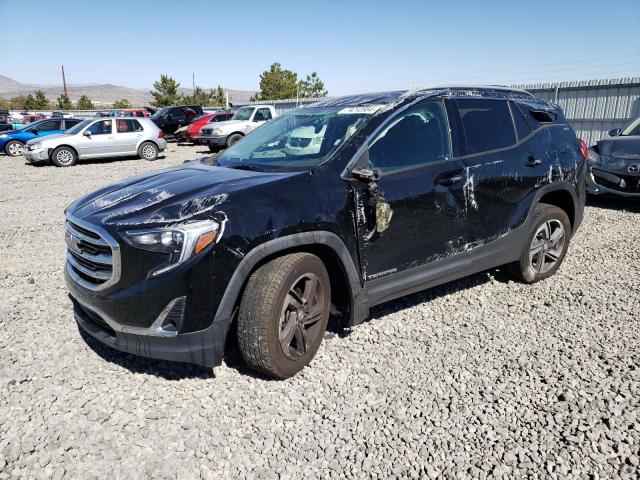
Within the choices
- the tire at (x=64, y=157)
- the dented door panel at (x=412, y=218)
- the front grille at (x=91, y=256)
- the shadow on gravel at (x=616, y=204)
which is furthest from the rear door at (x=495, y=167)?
the tire at (x=64, y=157)

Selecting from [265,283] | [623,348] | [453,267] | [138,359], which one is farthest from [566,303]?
[138,359]

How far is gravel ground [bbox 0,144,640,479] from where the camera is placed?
2355 millimetres

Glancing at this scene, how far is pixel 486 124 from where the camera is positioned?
4.01m

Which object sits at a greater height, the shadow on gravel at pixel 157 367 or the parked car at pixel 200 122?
the parked car at pixel 200 122

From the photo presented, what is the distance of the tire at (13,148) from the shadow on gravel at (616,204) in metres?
19.5

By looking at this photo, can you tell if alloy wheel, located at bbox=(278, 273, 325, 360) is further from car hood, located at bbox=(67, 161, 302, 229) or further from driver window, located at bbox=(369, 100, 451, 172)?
driver window, located at bbox=(369, 100, 451, 172)

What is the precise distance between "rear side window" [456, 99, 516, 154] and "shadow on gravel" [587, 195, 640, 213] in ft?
16.3

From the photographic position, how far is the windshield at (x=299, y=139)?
130 inches

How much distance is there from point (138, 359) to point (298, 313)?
1254mm

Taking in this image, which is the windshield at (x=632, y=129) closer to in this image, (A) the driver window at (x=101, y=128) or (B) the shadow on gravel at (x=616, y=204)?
(B) the shadow on gravel at (x=616, y=204)

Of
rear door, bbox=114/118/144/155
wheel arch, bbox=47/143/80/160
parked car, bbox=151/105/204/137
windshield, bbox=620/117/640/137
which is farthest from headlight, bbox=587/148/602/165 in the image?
parked car, bbox=151/105/204/137

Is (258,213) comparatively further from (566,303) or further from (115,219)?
(566,303)

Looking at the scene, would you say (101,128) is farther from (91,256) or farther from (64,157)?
(91,256)

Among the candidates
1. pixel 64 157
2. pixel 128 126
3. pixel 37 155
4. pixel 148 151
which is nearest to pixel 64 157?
pixel 64 157
